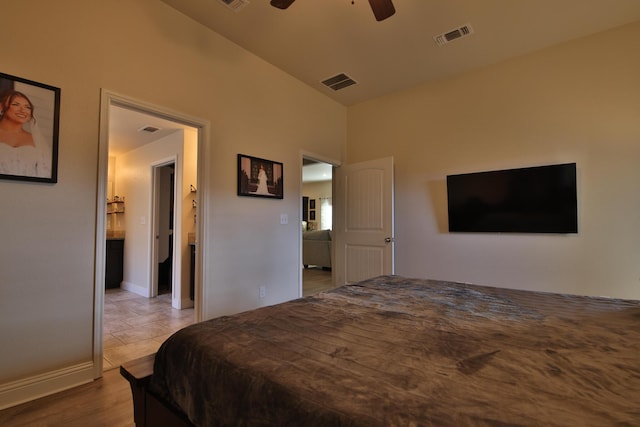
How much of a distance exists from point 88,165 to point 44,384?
1.42 metres

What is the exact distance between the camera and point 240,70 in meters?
3.11

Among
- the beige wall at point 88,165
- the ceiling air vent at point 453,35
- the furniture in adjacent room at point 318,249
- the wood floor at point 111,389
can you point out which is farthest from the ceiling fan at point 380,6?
the furniture in adjacent room at point 318,249

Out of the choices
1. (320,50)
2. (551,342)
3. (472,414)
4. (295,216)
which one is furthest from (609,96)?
(472,414)

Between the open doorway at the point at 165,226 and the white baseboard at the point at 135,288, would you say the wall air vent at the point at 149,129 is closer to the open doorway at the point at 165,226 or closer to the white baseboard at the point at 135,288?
the open doorway at the point at 165,226

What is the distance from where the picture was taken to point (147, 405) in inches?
46.8

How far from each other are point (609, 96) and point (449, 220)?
1.87 meters

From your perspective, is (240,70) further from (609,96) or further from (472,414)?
(609,96)

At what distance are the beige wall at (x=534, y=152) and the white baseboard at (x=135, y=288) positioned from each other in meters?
3.78

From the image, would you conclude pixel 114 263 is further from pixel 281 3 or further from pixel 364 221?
pixel 281 3

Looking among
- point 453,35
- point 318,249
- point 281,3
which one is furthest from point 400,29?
point 318,249

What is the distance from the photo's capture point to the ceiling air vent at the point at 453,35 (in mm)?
2803

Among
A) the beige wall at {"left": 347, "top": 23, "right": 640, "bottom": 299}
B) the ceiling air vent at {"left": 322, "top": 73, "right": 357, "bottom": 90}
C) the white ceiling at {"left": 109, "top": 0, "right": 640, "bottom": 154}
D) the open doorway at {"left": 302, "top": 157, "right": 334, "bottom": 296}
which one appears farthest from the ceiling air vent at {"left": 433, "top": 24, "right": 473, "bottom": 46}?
the open doorway at {"left": 302, "top": 157, "right": 334, "bottom": 296}

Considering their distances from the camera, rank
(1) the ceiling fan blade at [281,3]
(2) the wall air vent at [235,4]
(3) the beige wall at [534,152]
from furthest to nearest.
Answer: (3) the beige wall at [534,152]
(2) the wall air vent at [235,4]
(1) the ceiling fan blade at [281,3]

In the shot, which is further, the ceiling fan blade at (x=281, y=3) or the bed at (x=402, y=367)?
the ceiling fan blade at (x=281, y=3)
